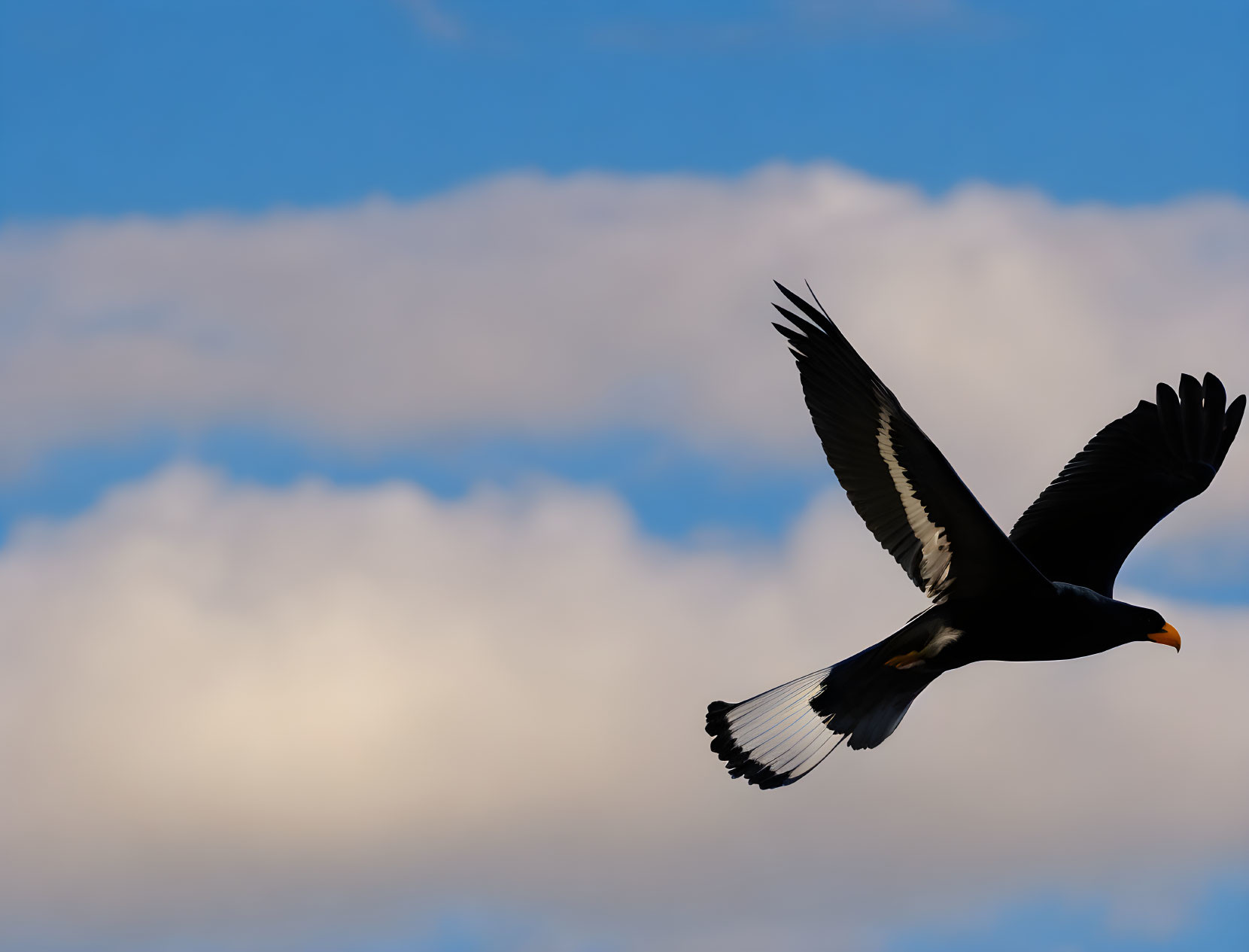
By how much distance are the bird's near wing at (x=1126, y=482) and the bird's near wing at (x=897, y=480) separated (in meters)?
2.76

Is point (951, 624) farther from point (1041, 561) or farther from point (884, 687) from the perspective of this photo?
point (1041, 561)

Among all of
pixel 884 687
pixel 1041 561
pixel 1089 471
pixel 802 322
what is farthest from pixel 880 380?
pixel 1089 471

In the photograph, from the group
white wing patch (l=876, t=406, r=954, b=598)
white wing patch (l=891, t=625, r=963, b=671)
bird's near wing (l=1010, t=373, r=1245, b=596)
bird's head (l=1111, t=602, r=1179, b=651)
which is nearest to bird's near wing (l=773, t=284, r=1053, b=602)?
white wing patch (l=876, t=406, r=954, b=598)

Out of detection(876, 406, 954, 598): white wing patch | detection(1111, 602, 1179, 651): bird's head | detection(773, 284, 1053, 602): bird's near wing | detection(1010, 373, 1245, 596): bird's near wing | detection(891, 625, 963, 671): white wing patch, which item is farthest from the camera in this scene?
detection(1010, 373, 1245, 596): bird's near wing

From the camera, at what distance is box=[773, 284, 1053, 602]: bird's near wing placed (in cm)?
1001

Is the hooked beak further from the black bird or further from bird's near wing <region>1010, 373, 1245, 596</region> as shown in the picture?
bird's near wing <region>1010, 373, 1245, 596</region>

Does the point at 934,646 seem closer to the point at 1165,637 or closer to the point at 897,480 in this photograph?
the point at 897,480

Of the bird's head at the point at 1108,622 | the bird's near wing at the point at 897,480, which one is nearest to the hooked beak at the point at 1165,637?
the bird's head at the point at 1108,622

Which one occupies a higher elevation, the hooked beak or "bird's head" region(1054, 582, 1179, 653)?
"bird's head" region(1054, 582, 1179, 653)

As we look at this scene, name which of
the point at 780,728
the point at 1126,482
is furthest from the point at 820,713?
the point at 1126,482

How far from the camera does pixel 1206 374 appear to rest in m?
14.8

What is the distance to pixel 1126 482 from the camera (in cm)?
1438

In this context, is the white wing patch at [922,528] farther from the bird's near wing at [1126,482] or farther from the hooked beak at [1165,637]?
the bird's near wing at [1126,482]

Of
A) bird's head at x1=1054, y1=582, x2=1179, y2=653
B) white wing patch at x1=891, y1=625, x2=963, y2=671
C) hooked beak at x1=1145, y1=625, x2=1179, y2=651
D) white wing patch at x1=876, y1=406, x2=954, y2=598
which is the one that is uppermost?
white wing patch at x1=876, y1=406, x2=954, y2=598
